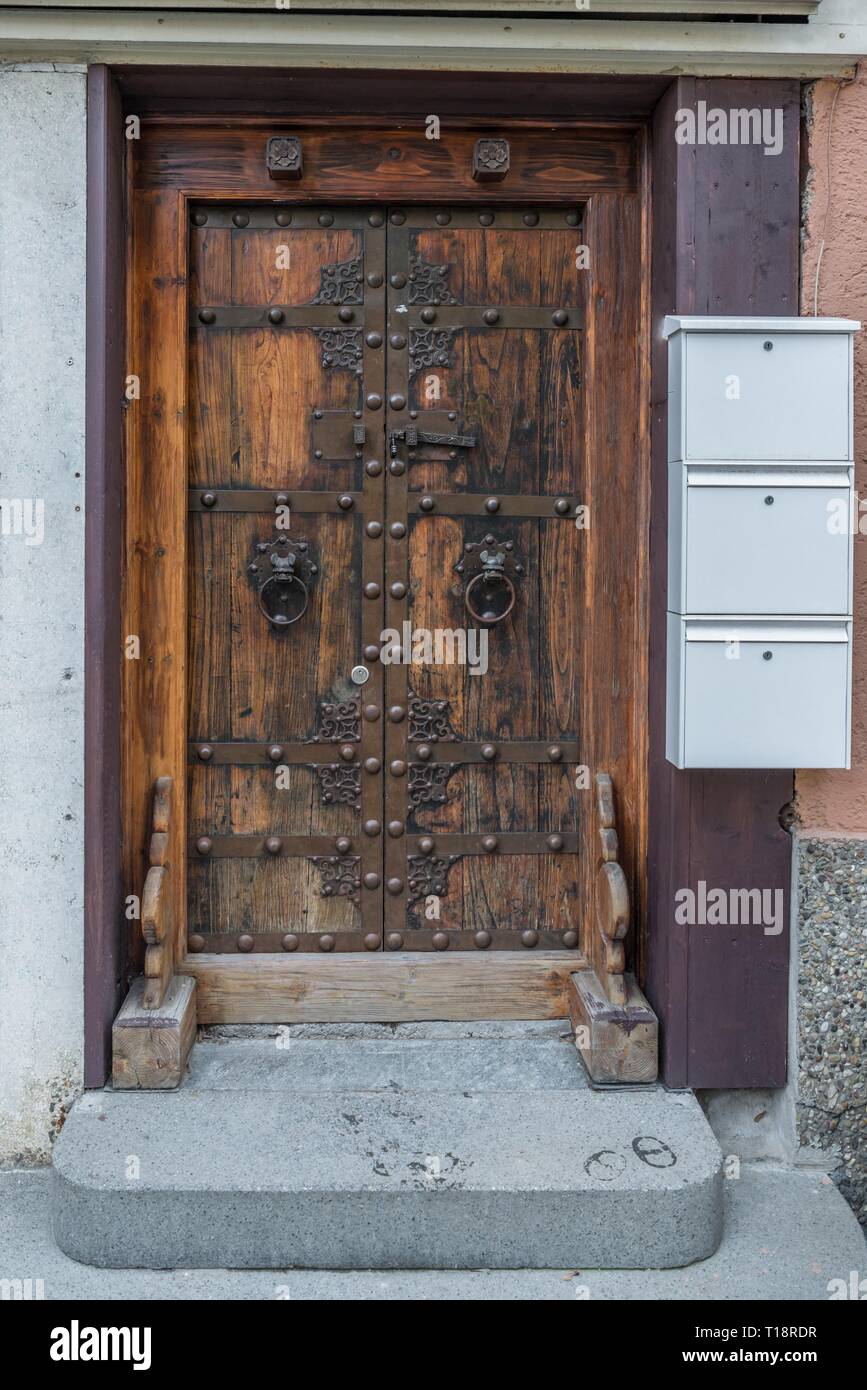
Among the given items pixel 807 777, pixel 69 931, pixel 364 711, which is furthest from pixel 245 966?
pixel 807 777

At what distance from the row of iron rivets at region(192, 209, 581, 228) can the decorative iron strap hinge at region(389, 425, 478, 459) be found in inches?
20.5

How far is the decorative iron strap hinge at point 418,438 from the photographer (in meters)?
3.03

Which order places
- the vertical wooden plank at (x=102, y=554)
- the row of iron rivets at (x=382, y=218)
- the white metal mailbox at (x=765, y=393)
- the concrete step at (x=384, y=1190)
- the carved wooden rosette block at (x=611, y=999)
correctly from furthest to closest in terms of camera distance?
1. the row of iron rivets at (x=382, y=218)
2. the carved wooden rosette block at (x=611, y=999)
3. the vertical wooden plank at (x=102, y=554)
4. the white metal mailbox at (x=765, y=393)
5. the concrete step at (x=384, y=1190)

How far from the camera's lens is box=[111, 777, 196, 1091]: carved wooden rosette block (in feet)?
9.18

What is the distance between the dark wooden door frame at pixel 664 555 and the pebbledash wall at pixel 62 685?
1.8 inches

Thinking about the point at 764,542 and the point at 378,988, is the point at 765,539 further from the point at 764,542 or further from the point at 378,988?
the point at 378,988

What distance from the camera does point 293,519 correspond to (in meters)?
3.05

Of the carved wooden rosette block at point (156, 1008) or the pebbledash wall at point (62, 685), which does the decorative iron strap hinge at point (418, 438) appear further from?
the carved wooden rosette block at point (156, 1008)

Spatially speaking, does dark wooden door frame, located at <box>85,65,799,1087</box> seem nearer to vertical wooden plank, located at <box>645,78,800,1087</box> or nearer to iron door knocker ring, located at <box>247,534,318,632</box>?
vertical wooden plank, located at <box>645,78,800,1087</box>

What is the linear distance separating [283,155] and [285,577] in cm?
102

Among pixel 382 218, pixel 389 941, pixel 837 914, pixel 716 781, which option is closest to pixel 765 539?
pixel 716 781

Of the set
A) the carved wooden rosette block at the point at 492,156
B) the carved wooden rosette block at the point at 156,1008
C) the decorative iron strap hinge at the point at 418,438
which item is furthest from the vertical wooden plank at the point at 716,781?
the carved wooden rosette block at the point at 156,1008

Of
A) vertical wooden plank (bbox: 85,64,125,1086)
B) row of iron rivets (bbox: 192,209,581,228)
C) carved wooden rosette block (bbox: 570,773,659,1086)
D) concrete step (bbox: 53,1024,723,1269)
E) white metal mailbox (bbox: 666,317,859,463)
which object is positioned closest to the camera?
concrete step (bbox: 53,1024,723,1269)

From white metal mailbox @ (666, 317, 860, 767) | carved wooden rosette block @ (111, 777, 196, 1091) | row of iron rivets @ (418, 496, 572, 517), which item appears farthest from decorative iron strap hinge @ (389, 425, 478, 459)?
carved wooden rosette block @ (111, 777, 196, 1091)
